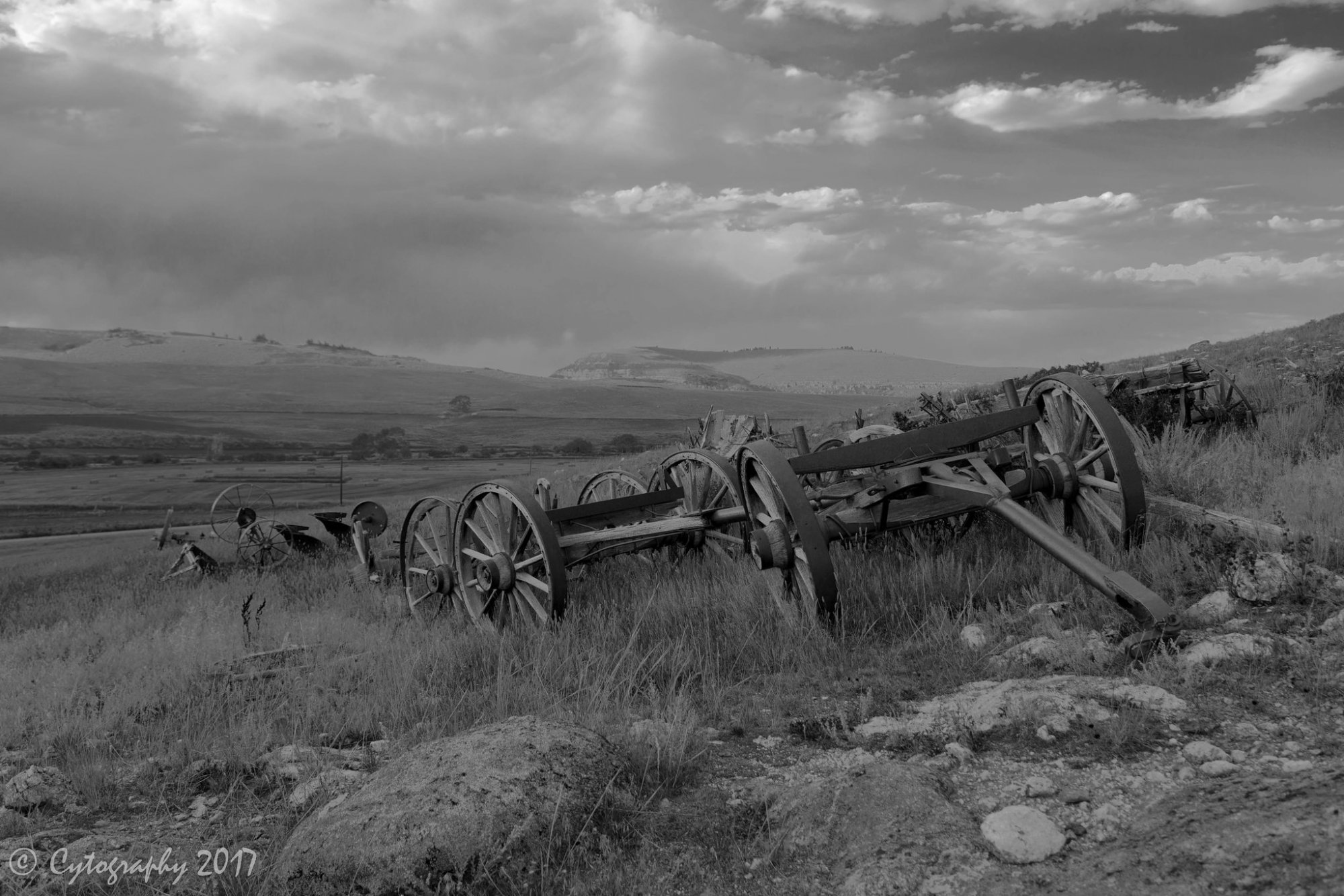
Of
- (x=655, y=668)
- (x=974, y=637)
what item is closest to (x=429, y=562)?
(x=655, y=668)

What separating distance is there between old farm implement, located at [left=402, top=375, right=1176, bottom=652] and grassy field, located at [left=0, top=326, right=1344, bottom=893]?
0.92 ft

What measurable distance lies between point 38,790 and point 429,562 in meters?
5.70

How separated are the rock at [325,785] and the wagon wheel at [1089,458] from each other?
14.4 ft

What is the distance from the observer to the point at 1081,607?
15.5 feet

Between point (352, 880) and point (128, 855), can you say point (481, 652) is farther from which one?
point (352, 880)

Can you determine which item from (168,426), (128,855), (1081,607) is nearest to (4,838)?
(128,855)

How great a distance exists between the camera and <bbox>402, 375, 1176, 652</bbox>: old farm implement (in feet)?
16.2

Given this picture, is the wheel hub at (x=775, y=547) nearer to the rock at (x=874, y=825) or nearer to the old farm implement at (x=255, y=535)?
the rock at (x=874, y=825)

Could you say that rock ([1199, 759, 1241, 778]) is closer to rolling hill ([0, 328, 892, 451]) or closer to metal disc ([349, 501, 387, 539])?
metal disc ([349, 501, 387, 539])

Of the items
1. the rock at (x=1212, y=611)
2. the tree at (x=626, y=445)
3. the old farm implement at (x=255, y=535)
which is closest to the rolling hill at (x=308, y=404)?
the tree at (x=626, y=445)

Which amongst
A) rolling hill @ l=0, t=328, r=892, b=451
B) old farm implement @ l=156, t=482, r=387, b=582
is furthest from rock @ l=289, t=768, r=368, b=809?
rolling hill @ l=0, t=328, r=892, b=451

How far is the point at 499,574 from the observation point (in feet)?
22.6

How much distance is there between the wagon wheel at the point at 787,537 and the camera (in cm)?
485

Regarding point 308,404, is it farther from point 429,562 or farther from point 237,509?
point 429,562
